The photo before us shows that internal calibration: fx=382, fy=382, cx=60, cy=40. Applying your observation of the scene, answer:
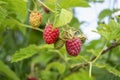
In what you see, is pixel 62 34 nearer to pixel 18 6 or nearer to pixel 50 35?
pixel 50 35

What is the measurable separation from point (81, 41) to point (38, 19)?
0.20 metres

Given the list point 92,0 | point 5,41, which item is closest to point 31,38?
point 5,41

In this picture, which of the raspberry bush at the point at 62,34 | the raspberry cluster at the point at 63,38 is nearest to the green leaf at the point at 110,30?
the raspberry bush at the point at 62,34

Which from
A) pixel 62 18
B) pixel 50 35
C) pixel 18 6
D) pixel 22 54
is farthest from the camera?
pixel 22 54

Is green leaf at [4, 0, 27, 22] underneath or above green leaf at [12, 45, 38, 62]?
above

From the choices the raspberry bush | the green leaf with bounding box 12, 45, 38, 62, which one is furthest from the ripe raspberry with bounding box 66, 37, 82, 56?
the green leaf with bounding box 12, 45, 38, 62

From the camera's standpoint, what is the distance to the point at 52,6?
1.55 m

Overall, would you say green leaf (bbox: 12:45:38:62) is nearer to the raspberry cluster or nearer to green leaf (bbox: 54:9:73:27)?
the raspberry cluster

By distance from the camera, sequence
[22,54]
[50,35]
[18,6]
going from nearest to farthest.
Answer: [50,35]
[18,6]
[22,54]

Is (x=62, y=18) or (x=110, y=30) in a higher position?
(x=62, y=18)

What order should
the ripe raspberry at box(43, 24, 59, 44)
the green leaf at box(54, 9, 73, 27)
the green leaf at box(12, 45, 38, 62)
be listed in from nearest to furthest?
the green leaf at box(54, 9, 73, 27), the ripe raspberry at box(43, 24, 59, 44), the green leaf at box(12, 45, 38, 62)

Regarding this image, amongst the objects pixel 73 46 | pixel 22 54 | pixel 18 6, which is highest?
A: pixel 18 6

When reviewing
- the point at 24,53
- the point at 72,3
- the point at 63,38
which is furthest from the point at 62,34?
the point at 24,53

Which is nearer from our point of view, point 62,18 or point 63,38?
point 62,18
